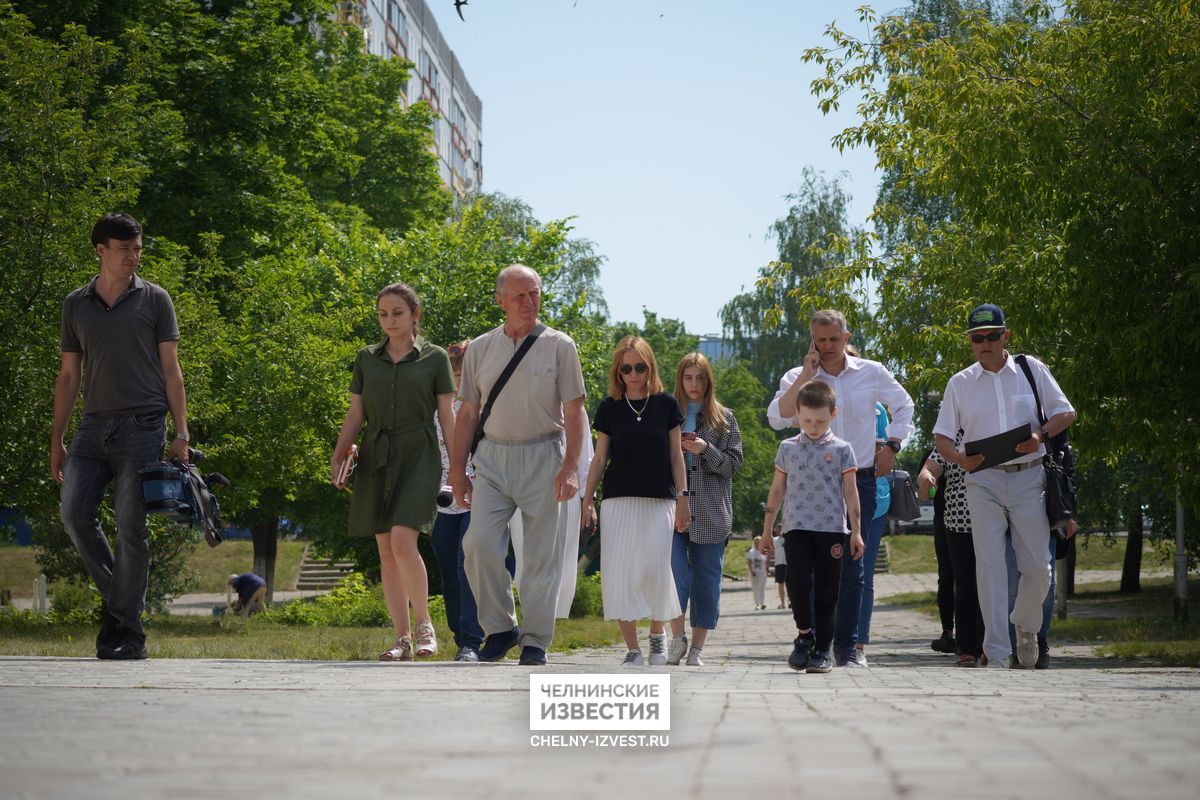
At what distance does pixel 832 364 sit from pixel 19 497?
1123 cm

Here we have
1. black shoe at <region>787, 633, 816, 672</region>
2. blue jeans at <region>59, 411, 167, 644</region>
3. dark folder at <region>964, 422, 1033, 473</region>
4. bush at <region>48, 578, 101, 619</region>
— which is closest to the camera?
blue jeans at <region>59, 411, 167, 644</region>

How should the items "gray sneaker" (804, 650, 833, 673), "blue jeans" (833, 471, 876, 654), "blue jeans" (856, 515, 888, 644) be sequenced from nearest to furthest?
1. "gray sneaker" (804, 650, 833, 673)
2. "blue jeans" (833, 471, 876, 654)
3. "blue jeans" (856, 515, 888, 644)

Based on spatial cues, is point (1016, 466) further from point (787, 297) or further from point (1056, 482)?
point (787, 297)

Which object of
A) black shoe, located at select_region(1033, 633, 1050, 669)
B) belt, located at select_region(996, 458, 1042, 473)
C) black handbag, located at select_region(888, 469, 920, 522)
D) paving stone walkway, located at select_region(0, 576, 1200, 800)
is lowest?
black shoe, located at select_region(1033, 633, 1050, 669)

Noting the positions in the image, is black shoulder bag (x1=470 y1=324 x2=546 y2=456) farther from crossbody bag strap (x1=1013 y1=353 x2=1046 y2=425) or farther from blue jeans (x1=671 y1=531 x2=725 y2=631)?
crossbody bag strap (x1=1013 y1=353 x2=1046 y2=425)

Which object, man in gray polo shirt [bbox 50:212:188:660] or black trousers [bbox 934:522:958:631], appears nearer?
man in gray polo shirt [bbox 50:212:188:660]

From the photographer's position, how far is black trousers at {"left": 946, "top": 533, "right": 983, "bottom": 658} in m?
10.5

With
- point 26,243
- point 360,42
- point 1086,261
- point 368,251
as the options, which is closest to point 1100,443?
point 1086,261

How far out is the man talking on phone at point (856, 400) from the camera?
10258 mm

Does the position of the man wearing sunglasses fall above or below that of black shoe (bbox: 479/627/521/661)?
above

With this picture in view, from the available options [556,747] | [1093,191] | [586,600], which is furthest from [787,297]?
[556,747]

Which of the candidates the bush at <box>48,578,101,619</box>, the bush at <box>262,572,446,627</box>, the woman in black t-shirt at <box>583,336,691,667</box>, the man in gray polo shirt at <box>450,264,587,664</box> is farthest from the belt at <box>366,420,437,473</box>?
the bush at <box>48,578,101,619</box>

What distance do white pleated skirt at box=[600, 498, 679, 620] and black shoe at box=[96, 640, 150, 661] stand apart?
9.33ft

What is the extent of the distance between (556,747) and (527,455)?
176 inches
